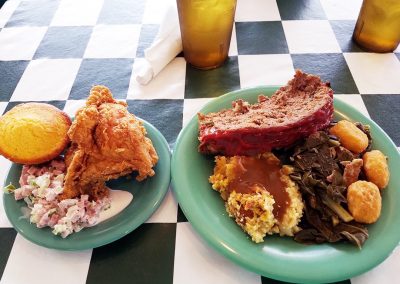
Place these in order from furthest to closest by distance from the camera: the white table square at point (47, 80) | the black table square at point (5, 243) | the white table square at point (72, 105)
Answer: the white table square at point (47, 80) < the white table square at point (72, 105) < the black table square at point (5, 243)

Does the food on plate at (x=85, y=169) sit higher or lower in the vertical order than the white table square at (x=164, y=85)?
higher

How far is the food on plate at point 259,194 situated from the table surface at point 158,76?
0.19 m

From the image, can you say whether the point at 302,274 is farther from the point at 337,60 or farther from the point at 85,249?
the point at 337,60

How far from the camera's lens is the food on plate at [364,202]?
3.44 ft

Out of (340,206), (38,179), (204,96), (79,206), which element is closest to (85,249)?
(79,206)

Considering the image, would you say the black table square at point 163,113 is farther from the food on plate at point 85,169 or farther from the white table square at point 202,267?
the white table square at point 202,267

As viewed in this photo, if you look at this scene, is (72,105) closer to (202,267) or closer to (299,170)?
(202,267)

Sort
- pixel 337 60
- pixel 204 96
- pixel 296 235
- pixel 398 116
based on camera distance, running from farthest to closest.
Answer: pixel 337 60 < pixel 204 96 < pixel 398 116 < pixel 296 235

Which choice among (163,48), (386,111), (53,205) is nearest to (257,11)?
(163,48)

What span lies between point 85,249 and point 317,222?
2.57ft

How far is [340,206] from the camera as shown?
42.9 inches

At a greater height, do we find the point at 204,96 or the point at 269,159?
the point at 269,159

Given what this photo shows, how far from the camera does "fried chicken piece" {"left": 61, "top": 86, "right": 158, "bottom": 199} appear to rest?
1.12 metres

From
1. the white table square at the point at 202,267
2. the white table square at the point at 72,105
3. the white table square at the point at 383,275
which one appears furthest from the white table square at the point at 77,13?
the white table square at the point at 383,275
